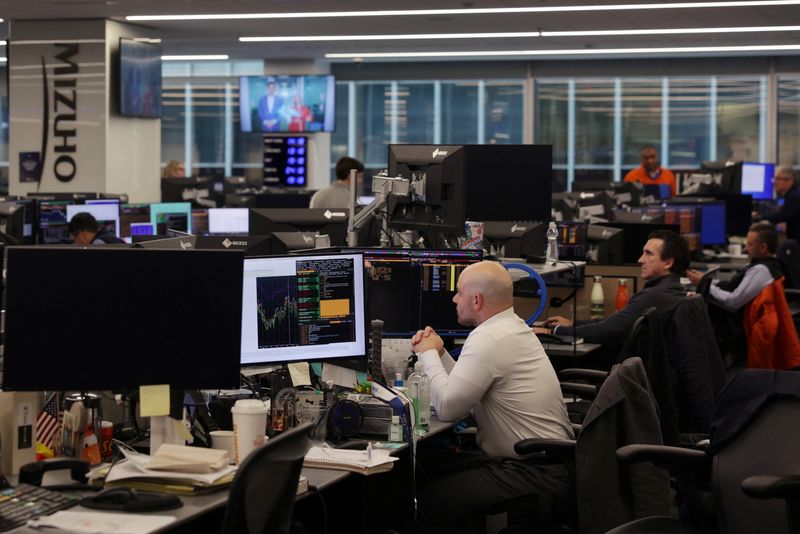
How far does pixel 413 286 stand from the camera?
13.9ft

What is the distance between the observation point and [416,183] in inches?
185

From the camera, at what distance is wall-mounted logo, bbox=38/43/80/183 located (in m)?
10.9

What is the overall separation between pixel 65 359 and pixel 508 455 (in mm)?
1524

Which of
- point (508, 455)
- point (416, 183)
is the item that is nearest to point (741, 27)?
point (416, 183)

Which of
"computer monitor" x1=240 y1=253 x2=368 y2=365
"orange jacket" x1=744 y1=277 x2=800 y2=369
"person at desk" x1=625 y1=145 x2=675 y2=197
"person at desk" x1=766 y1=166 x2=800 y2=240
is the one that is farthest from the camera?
Result: "person at desk" x1=625 y1=145 x2=675 y2=197

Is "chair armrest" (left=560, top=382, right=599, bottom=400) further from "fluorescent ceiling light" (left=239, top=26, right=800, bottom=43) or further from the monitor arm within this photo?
"fluorescent ceiling light" (left=239, top=26, right=800, bottom=43)

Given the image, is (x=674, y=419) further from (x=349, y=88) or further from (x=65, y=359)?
(x=349, y=88)

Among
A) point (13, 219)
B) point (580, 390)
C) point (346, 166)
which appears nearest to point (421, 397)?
point (580, 390)

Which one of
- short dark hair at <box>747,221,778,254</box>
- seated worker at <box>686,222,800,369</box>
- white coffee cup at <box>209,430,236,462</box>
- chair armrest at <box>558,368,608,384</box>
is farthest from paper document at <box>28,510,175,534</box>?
short dark hair at <box>747,221,778,254</box>

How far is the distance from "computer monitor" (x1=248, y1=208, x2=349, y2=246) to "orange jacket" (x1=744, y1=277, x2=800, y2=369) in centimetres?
303

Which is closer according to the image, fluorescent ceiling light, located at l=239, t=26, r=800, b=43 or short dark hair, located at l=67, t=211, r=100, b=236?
short dark hair, located at l=67, t=211, r=100, b=236

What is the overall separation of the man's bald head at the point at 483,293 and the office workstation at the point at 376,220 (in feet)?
0.05

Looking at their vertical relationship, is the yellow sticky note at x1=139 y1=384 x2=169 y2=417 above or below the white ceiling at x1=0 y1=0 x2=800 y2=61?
below

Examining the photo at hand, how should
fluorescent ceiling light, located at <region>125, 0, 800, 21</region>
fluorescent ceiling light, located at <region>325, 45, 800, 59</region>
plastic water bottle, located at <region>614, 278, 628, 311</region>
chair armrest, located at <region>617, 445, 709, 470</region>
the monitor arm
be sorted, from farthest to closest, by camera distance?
fluorescent ceiling light, located at <region>325, 45, 800, 59</region> < fluorescent ceiling light, located at <region>125, 0, 800, 21</region> < plastic water bottle, located at <region>614, 278, 628, 311</region> < the monitor arm < chair armrest, located at <region>617, 445, 709, 470</region>
